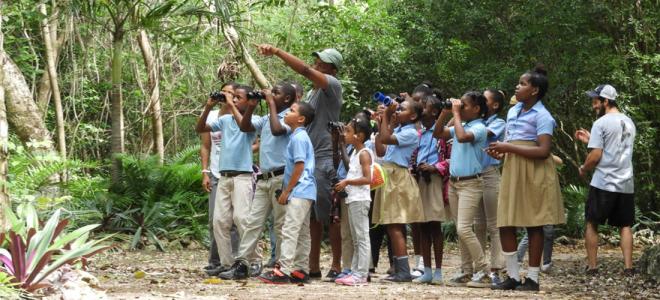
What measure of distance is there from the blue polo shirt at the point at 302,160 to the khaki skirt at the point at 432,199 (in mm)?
1202

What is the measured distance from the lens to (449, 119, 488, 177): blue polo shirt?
7840mm

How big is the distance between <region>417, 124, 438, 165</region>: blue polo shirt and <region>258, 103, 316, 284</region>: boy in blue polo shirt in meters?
1.25

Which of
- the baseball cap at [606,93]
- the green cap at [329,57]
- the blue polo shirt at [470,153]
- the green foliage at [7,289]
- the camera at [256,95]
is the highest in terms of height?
the green cap at [329,57]

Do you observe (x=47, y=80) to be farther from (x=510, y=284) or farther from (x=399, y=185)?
(x=510, y=284)

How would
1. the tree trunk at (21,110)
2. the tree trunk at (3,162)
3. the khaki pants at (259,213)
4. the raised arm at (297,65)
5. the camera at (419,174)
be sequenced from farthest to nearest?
the tree trunk at (21,110) < the camera at (419,174) < the khaki pants at (259,213) < the raised arm at (297,65) < the tree trunk at (3,162)

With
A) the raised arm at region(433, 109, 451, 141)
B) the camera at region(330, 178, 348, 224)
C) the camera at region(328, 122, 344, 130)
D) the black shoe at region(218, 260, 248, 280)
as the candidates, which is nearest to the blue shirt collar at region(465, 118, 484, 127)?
the raised arm at region(433, 109, 451, 141)

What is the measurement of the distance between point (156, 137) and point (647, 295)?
11.8 meters

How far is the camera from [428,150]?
8.53m

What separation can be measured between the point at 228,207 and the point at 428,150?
184 centimetres

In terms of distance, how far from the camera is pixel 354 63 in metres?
15.7

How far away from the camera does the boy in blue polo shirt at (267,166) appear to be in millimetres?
7875

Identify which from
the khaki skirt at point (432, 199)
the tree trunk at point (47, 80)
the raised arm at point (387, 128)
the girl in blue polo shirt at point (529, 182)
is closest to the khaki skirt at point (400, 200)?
the khaki skirt at point (432, 199)

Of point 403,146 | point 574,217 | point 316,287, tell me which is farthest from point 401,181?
point 574,217

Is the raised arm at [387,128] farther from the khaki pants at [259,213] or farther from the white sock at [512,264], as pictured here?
the white sock at [512,264]
